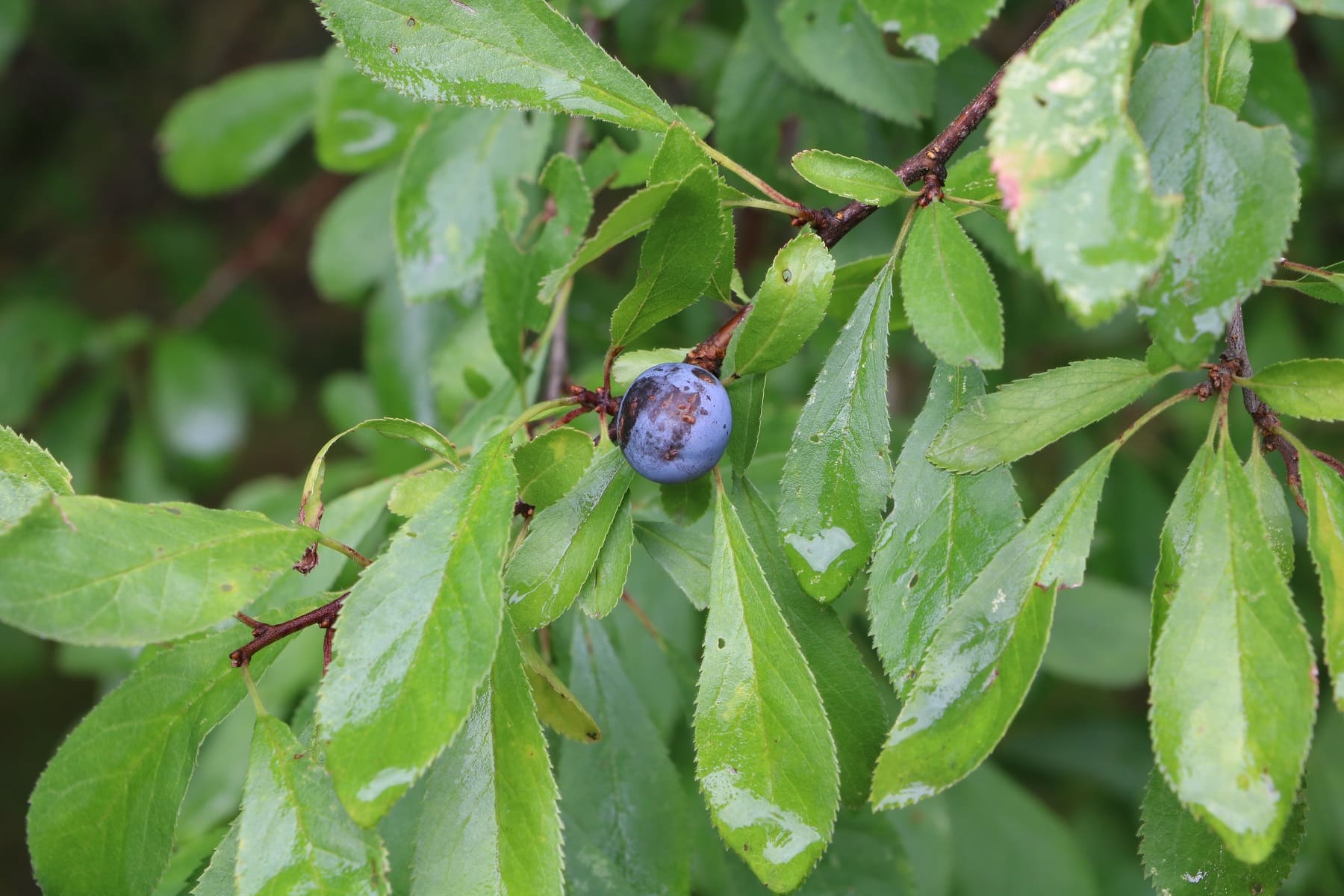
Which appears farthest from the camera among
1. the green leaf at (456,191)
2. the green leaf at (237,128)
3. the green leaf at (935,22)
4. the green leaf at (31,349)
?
the green leaf at (31,349)

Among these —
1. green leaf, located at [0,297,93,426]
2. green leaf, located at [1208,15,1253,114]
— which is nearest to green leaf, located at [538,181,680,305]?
green leaf, located at [1208,15,1253,114]

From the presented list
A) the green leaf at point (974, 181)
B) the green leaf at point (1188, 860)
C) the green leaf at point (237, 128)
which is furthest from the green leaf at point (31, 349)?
the green leaf at point (1188, 860)

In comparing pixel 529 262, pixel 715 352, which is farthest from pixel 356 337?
pixel 715 352

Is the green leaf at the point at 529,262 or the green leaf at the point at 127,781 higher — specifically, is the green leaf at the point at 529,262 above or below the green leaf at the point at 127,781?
above

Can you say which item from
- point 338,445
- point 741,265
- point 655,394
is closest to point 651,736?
point 655,394

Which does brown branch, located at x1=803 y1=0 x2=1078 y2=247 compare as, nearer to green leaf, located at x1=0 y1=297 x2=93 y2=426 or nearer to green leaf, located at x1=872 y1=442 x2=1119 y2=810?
green leaf, located at x1=872 y1=442 x2=1119 y2=810

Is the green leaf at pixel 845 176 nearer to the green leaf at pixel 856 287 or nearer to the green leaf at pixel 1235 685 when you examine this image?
the green leaf at pixel 856 287

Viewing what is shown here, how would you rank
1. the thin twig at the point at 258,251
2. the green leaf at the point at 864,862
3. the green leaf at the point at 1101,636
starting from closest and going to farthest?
the green leaf at the point at 864,862, the green leaf at the point at 1101,636, the thin twig at the point at 258,251
